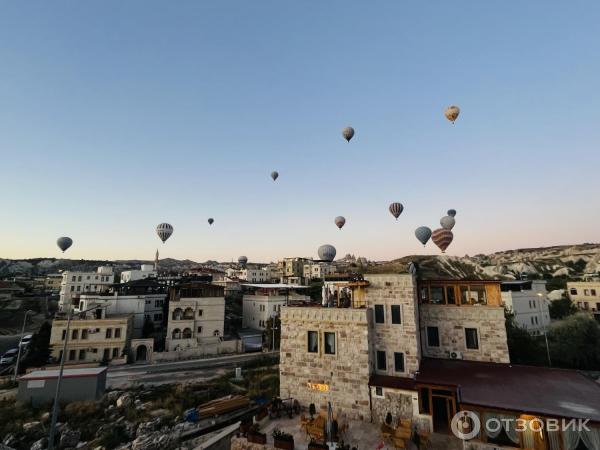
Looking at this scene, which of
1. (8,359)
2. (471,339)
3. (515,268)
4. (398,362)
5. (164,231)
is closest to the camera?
(398,362)

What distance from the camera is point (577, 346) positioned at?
132ft

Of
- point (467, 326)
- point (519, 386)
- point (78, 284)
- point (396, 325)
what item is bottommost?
point (519, 386)

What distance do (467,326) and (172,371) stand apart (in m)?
37.6

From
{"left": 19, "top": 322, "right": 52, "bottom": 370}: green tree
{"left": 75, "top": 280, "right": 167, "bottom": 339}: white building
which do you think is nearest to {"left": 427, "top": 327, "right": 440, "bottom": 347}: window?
{"left": 75, "top": 280, "right": 167, "bottom": 339}: white building

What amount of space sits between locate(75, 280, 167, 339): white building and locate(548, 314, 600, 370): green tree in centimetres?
6346

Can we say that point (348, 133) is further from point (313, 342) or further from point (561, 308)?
point (561, 308)

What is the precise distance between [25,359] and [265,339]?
114ft

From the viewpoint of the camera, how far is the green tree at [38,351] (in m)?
42.4

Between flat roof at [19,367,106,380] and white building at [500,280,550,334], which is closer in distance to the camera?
flat roof at [19,367,106,380]

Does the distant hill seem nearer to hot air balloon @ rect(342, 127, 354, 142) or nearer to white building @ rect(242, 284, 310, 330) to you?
white building @ rect(242, 284, 310, 330)

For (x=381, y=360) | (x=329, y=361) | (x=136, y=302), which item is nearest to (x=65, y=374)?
(x=136, y=302)

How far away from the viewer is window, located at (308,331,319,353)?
23125mm

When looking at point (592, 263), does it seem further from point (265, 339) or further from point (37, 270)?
point (37, 270)

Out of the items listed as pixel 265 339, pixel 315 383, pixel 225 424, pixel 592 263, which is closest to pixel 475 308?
pixel 315 383
